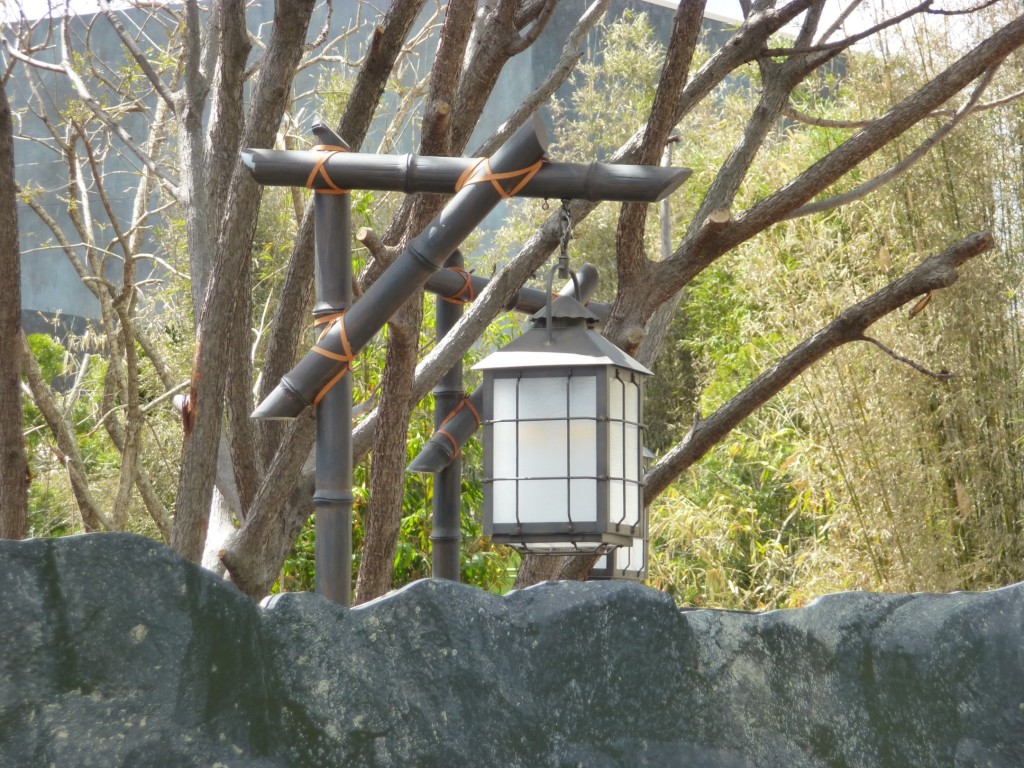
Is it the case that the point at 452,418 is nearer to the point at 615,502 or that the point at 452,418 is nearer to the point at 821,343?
the point at 615,502

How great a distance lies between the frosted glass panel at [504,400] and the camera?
168cm

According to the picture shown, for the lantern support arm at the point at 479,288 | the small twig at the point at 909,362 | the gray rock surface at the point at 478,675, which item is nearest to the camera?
the gray rock surface at the point at 478,675

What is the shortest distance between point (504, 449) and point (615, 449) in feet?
0.54

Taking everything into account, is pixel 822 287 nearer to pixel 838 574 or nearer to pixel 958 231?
pixel 958 231

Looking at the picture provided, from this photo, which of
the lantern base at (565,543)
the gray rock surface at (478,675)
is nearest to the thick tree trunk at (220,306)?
the lantern base at (565,543)

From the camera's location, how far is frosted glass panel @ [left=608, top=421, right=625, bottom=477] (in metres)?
1.65

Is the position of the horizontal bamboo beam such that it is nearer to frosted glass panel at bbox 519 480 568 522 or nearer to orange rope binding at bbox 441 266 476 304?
frosted glass panel at bbox 519 480 568 522

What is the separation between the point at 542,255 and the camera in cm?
246

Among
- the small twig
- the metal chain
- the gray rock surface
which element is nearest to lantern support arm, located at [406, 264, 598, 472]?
the metal chain

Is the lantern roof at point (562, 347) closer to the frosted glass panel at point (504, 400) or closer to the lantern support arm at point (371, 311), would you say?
the frosted glass panel at point (504, 400)

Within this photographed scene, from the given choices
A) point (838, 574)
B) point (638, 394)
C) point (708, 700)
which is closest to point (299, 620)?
point (708, 700)

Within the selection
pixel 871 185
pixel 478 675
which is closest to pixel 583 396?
pixel 478 675

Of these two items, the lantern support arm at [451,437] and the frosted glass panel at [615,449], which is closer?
the frosted glass panel at [615,449]

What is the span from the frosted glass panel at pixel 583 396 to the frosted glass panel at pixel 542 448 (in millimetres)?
30
